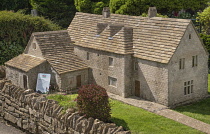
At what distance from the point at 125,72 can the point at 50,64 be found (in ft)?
20.7

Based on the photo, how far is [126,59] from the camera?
29.9 meters

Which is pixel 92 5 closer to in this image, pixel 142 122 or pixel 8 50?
pixel 8 50

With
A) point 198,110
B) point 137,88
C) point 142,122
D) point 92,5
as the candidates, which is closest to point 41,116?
point 142,122

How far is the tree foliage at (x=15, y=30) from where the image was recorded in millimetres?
39938

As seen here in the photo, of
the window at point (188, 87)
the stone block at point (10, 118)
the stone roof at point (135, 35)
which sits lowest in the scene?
the stone block at point (10, 118)

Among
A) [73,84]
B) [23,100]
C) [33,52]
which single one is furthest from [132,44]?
[23,100]

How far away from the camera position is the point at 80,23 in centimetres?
3644

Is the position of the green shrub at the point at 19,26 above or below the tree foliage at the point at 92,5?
below

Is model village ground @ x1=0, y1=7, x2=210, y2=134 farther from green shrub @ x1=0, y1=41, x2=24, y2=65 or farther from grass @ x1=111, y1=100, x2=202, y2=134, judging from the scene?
green shrub @ x1=0, y1=41, x2=24, y2=65

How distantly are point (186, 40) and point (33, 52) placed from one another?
1311cm

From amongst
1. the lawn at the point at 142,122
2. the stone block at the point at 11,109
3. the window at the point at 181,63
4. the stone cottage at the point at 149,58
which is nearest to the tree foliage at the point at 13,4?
the stone cottage at the point at 149,58

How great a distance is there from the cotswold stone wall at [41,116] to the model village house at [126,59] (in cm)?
773

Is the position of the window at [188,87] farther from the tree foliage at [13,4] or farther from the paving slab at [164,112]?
the tree foliage at [13,4]

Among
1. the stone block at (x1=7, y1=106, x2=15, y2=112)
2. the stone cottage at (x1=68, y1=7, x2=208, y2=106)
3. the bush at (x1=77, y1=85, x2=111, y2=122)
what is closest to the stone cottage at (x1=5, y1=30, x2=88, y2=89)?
the stone cottage at (x1=68, y1=7, x2=208, y2=106)
